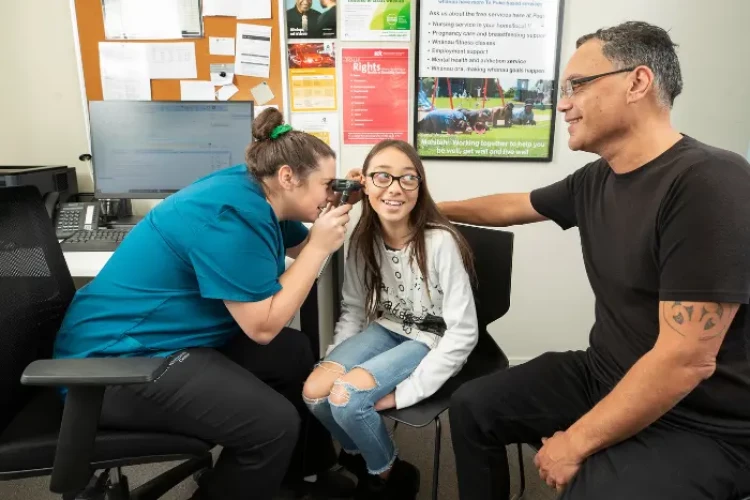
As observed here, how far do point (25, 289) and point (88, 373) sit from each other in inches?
16.1

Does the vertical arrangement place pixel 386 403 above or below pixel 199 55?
below

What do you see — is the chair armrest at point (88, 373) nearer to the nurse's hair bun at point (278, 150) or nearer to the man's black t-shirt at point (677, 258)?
the nurse's hair bun at point (278, 150)

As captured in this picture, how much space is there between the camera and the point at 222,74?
2.03 m

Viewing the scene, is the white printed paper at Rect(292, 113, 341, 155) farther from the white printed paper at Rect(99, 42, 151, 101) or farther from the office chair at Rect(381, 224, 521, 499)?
the office chair at Rect(381, 224, 521, 499)

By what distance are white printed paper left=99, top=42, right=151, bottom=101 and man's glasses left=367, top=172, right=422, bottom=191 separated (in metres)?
1.19

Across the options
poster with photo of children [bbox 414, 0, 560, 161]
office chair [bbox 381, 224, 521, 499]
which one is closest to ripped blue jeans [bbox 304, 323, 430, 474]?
office chair [bbox 381, 224, 521, 499]

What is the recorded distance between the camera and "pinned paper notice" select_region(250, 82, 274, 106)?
6.69 ft

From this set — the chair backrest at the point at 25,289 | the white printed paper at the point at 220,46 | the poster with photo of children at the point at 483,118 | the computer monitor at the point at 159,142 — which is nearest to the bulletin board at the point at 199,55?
the white printed paper at the point at 220,46

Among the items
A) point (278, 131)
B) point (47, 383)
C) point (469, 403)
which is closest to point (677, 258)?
point (469, 403)

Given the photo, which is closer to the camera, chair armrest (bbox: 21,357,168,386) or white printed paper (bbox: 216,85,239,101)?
chair armrest (bbox: 21,357,168,386)

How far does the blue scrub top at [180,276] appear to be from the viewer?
1074 millimetres

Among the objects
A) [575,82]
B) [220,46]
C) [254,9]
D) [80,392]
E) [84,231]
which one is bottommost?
[80,392]

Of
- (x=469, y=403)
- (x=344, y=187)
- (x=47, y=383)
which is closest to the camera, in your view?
(x=47, y=383)

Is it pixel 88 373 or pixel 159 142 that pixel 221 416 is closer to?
pixel 88 373
